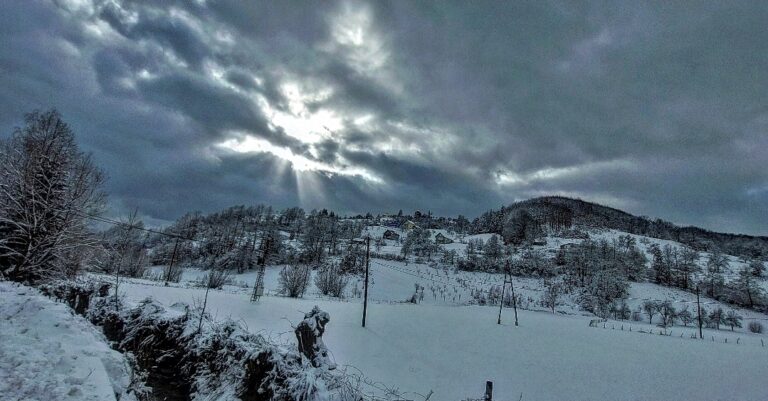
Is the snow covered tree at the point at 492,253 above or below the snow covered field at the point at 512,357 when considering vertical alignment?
above

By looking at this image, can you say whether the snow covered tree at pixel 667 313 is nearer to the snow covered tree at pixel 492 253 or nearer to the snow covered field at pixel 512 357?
the snow covered field at pixel 512 357

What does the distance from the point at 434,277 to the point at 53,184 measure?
70.1 m

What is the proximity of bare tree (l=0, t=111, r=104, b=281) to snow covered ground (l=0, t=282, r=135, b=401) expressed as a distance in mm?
9829

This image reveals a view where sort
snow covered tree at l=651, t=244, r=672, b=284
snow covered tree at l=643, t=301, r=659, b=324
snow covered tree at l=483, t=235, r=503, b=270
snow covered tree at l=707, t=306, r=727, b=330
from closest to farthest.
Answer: snow covered tree at l=707, t=306, r=727, b=330
snow covered tree at l=643, t=301, r=659, b=324
snow covered tree at l=651, t=244, r=672, b=284
snow covered tree at l=483, t=235, r=503, b=270

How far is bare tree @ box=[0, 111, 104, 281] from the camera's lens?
56.9 feet

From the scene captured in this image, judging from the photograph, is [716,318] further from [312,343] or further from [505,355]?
[312,343]

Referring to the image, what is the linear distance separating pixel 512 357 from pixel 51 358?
23.9m

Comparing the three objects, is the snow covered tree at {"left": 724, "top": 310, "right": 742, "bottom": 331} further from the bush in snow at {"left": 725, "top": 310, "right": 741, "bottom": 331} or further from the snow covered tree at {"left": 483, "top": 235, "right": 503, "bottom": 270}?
the snow covered tree at {"left": 483, "top": 235, "right": 503, "bottom": 270}

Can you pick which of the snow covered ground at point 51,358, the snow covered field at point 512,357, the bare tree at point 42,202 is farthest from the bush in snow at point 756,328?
the bare tree at point 42,202

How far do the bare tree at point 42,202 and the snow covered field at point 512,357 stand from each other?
8.81 m

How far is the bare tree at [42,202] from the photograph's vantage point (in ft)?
56.9

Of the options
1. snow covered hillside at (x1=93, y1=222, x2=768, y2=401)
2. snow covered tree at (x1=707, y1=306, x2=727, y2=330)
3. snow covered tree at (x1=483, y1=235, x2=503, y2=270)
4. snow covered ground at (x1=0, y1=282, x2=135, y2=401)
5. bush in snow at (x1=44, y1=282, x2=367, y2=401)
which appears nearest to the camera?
snow covered ground at (x1=0, y1=282, x2=135, y2=401)

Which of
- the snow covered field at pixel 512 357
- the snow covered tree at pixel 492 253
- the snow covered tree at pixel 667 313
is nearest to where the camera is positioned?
the snow covered field at pixel 512 357

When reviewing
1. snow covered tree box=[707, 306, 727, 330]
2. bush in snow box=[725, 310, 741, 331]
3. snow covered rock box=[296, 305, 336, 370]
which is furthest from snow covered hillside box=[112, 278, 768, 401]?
bush in snow box=[725, 310, 741, 331]
